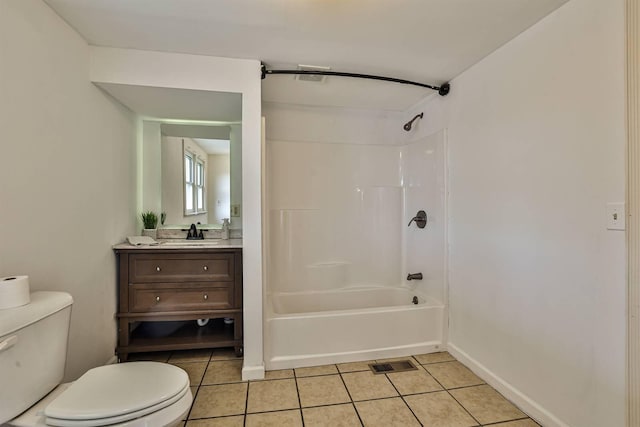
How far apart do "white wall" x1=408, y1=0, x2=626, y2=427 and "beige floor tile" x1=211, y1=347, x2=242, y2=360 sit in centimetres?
171

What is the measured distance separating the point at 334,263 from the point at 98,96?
2.24 metres

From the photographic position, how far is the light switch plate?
1239 millimetres

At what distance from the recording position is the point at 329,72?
211cm

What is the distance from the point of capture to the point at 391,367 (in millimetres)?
2156

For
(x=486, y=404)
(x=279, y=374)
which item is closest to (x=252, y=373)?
(x=279, y=374)

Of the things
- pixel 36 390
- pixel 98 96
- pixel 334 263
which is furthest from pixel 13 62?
pixel 334 263

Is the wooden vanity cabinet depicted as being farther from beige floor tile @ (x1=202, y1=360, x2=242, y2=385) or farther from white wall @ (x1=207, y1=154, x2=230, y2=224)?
white wall @ (x1=207, y1=154, x2=230, y2=224)

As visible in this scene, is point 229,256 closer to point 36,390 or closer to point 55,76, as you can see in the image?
point 36,390

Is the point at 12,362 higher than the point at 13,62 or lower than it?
lower

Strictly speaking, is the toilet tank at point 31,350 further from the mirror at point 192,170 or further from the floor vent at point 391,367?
the floor vent at point 391,367

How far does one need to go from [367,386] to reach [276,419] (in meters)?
0.62

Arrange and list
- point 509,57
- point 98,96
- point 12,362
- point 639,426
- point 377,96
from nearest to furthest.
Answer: point 12,362, point 639,426, point 509,57, point 98,96, point 377,96

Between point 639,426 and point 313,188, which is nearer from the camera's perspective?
point 639,426

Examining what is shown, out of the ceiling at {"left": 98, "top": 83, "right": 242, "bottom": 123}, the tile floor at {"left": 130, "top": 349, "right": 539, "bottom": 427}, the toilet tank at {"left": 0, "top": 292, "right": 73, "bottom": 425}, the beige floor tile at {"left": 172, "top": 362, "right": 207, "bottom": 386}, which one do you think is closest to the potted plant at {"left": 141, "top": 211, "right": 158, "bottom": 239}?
the ceiling at {"left": 98, "top": 83, "right": 242, "bottom": 123}
